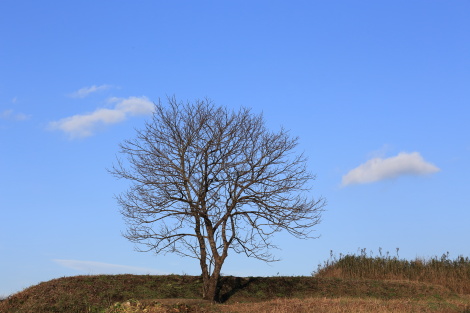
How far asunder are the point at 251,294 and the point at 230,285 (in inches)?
49.4

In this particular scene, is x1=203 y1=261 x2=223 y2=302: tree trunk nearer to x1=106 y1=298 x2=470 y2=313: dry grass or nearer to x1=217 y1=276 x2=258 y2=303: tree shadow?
x1=217 y1=276 x2=258 y2=303: tree shadow

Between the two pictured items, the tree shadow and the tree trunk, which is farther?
the tree shadow

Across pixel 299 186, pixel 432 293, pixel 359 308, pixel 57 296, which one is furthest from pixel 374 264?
pixel 57 296

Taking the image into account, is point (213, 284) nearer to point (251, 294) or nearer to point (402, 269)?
point (251, 294)

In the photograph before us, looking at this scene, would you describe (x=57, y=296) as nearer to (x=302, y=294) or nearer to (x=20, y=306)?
(x=20, y=306)

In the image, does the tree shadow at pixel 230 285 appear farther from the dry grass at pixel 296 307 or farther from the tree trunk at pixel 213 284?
the dry grass at pixel 296 307

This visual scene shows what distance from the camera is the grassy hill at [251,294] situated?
18.0 m

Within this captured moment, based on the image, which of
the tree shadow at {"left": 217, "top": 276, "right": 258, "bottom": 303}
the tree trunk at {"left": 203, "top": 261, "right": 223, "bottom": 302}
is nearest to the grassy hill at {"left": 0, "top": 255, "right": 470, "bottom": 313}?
the tree shadow at {"left": 217, "top": 276, "right": 258, "bottom": 303}

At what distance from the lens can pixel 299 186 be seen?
23.5m

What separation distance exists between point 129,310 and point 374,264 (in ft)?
64.7

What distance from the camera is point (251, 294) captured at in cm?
2405

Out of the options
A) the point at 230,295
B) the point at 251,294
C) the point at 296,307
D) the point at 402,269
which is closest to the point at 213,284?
the point at 230,295

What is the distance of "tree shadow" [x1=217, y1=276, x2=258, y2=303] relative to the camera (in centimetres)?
2367

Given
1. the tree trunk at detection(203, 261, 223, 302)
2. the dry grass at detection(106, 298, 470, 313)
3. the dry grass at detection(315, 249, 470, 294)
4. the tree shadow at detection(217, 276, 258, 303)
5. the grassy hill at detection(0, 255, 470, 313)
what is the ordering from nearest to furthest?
the dry grass at detection(106, 298, 470, 313)
the grassy hill at detection(0, 255, 470, 313)
the tree trunk at detection(203, 261, 223, 302)
the tree shadow at detection(217, 276, 258, 303)
the dry grass at detection(315, 249, 470, 294)
